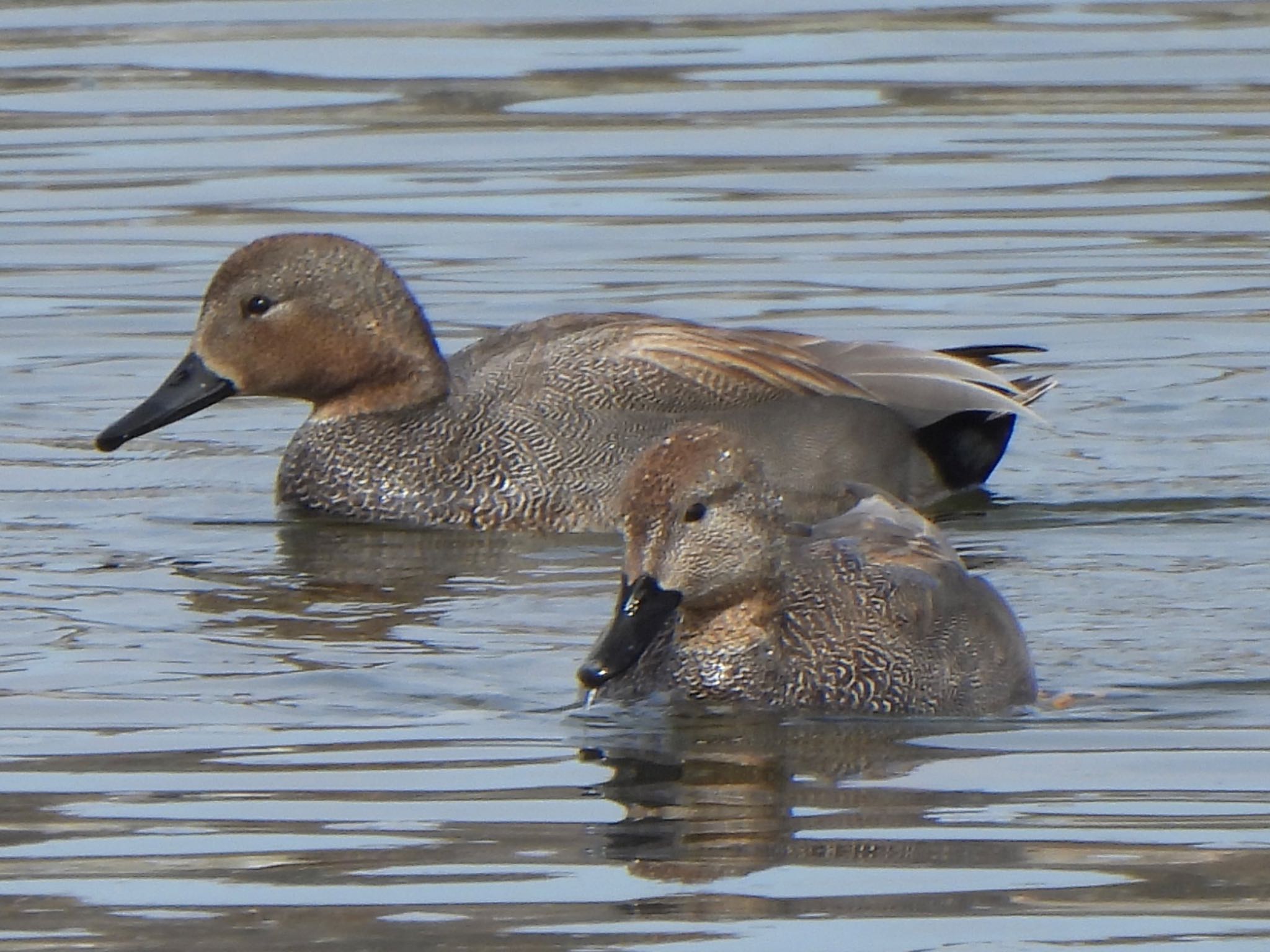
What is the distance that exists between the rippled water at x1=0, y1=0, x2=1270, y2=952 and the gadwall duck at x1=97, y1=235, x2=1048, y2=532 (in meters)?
0.24

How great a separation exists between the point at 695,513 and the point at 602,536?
2.61m

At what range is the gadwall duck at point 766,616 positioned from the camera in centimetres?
688

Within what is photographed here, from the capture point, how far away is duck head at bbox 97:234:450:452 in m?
9.85

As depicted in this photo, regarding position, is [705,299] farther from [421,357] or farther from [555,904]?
[555,904]

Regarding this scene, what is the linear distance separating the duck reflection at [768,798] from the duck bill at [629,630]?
0.58 feet

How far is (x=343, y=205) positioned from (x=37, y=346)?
2.33m

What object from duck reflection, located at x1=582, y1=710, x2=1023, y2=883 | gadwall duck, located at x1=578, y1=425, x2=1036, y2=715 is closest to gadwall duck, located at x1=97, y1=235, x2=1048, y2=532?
gadwall duck, located at x1=578, y1=425, x2=1036, y2=715

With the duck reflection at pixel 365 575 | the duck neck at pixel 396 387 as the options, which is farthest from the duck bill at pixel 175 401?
the duck reflection at pixel 365 575

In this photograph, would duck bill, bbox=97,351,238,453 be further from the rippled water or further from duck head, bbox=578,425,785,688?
duck head, bbox=578,425,785,688

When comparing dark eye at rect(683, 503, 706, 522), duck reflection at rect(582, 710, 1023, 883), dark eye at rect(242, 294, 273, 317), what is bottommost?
duck reflection at rect(582, 710, 1023, 883)

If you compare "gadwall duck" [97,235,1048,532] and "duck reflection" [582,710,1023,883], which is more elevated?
"gadwall duck" [97,235,1048,532]

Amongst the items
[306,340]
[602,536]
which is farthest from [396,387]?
[602,536]

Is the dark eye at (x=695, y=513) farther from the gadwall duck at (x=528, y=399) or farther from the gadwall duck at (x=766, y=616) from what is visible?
the gadwall duck at (x=528, y=399)

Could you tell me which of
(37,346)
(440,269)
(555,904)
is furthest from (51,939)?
(440,269)
